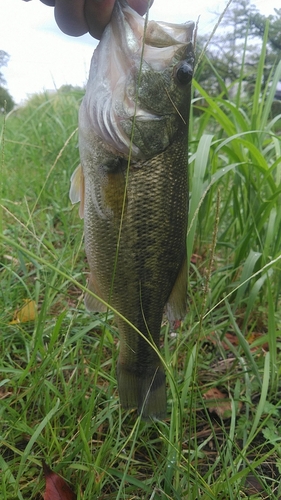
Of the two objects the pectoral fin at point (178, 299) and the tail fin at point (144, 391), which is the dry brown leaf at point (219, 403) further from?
the pectoral fin at point (178, 299)

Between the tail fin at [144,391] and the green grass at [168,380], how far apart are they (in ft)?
0.15

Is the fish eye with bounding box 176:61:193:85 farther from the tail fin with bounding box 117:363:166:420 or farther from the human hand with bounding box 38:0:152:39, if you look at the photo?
the tail fin with bounding box 117:363:166:420

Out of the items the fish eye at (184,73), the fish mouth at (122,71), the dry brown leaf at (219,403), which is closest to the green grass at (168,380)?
the dry brown leaf at (219,403)

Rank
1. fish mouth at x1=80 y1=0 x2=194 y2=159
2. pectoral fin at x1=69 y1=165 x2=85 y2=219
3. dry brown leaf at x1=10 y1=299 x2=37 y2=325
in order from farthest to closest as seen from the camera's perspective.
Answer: dry brown leaf at x1=10 y1=299 x2=37 y2=325 → pectoral fin at x1=69 y1=165 x2=85 y2=219 → fish mouth at x1=80 y1=0 x2=194 y2=159

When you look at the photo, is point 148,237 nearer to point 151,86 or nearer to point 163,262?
point 163,262

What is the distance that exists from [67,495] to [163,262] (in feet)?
2.28

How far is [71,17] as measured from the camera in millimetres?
1367

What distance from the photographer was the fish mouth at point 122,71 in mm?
1254

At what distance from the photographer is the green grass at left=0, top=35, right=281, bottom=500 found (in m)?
1.14

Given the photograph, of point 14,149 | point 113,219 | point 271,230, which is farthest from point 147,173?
point 14,149

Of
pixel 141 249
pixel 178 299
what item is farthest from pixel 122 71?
pixel 178 299

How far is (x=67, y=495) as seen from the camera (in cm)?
110

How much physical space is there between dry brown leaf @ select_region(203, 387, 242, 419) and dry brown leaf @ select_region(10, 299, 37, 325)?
769 millimetres

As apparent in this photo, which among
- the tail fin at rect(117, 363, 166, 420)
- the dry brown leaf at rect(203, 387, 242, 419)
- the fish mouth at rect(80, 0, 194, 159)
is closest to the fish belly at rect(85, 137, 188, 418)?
the tail fin at rect(117, 363, 166, 420)
